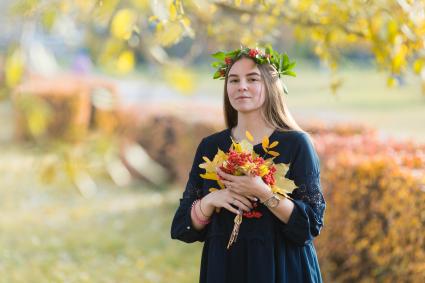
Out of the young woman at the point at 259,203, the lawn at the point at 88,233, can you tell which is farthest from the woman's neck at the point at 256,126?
the lawn at the point at 88,233

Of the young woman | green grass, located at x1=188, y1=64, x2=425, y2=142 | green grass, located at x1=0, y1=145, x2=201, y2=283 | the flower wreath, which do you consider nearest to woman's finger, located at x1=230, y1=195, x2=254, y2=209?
the young woman

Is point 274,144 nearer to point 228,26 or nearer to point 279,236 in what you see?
point 279,236

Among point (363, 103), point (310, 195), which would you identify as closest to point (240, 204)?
point (310, 195)

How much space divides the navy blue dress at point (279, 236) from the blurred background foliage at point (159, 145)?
0.39 meters

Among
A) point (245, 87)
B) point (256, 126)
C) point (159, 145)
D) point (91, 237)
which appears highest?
point (245, 87)

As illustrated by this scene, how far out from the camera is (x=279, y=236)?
260 cm

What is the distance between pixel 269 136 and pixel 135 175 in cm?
787

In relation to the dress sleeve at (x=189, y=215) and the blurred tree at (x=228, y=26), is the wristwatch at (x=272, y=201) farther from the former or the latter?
the blurred tree at (x=228, y=26)

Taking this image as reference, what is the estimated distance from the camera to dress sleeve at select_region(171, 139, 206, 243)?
8.87ft

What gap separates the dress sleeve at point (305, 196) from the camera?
2.52 meters

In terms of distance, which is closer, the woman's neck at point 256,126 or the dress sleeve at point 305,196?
the dress sleeve at point 305,196

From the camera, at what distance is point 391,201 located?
15.5 feet

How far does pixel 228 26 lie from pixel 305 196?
126 inches

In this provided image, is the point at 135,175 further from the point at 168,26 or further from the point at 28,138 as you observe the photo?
the point at 168,26
